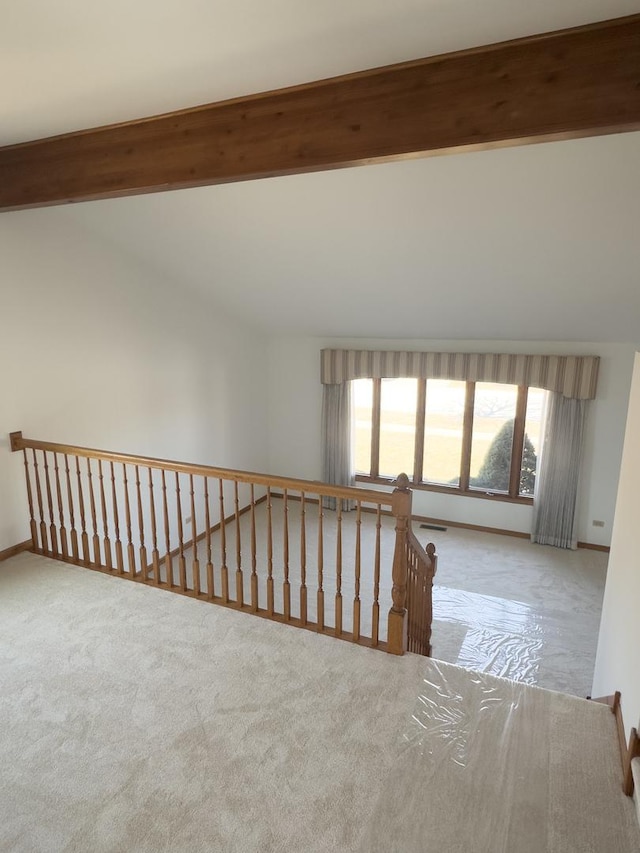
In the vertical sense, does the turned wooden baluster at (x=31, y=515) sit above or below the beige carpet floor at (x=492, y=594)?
above

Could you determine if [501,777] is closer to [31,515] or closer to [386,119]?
[386,119]

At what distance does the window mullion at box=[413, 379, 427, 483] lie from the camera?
678 cm

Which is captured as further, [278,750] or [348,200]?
[348,200]

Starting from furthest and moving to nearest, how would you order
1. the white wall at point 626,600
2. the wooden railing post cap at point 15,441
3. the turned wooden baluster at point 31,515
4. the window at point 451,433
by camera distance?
the window at point 451,433, the turned wooden baluster at point 31,515, the wooden railing post cap at point 15,441, the white wall at point 626,600

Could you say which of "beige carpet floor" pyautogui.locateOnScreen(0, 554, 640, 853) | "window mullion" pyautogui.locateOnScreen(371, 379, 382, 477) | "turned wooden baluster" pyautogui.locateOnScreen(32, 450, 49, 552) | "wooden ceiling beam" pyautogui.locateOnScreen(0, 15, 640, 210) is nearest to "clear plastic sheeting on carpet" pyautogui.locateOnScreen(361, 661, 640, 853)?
"beige carpet floor" pyautogui.locateOnScreen(0, 554, 640, 853)

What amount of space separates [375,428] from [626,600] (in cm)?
485

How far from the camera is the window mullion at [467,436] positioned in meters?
6.55

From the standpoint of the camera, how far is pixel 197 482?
5.90 m

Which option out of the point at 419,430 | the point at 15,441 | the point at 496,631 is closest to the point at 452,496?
the point at 419,430

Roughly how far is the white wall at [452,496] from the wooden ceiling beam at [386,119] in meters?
4.55

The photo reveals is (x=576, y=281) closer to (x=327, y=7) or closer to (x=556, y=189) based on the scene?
(x=556, y=189)

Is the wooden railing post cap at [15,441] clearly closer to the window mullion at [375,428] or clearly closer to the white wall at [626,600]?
the white wall at [626,600]

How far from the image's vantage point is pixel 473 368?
6.28m

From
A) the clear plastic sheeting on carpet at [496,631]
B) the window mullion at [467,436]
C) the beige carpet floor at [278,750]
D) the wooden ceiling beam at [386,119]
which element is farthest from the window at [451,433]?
the wooden ceiling beam at [386,119]
